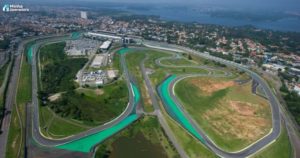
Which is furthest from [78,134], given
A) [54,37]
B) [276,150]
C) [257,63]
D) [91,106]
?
[54,37]

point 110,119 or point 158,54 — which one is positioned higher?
point 158,54

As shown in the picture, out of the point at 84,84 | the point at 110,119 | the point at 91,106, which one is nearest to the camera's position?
the point at 110,119

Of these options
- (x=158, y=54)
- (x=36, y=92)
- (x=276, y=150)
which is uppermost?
(x=158, y=54)

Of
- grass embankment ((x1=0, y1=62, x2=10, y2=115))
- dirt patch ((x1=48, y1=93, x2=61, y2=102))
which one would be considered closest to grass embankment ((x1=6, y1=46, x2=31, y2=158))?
grass embankment ((x1=0, y1=62, x2=10, y2=115))

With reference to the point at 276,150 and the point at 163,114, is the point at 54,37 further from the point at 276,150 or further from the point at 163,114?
the point at 276,150

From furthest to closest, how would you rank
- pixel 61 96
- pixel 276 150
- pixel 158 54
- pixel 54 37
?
pixel 54 37 < pixel 158 54 < pixel 61 96 < pixel 276 150

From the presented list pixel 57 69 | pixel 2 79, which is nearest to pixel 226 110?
pixel 57 69
